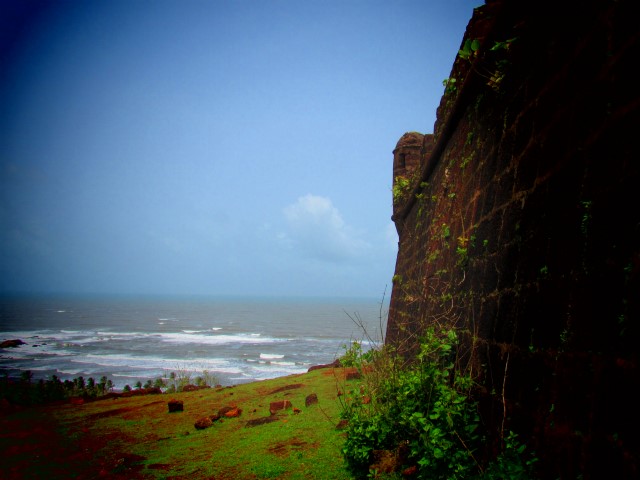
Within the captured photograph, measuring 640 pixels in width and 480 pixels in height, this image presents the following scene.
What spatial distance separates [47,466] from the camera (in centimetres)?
552

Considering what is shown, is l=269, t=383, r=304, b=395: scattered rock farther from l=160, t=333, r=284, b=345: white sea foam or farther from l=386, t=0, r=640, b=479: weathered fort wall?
l=160, t=333, r=284, b=345: white sea foam

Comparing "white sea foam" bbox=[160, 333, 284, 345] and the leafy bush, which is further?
"white sea foam" bbox=[160, 333, 284, 345]

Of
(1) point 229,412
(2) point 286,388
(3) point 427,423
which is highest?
(3) point 427,423

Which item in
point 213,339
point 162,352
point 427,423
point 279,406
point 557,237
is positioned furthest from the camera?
point 213,339

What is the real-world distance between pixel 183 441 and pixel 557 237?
20.9 ft

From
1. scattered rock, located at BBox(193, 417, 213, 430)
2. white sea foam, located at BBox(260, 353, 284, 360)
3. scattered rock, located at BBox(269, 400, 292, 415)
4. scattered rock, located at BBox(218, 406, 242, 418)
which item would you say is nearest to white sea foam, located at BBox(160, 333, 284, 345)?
white sea foam, located at BBox(260, 353, 284, 360)

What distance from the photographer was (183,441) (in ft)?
20.0

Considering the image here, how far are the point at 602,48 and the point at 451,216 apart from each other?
110 inches

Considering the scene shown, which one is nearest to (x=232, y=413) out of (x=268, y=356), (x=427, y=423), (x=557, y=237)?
(x=427, y=423)

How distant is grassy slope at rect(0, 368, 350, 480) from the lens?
14.4 feet

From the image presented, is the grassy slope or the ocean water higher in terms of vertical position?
the grassy slope

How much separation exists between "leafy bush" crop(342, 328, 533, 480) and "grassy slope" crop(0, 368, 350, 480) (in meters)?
0.54

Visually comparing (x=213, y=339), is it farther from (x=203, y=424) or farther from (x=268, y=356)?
(x=203, y=424)

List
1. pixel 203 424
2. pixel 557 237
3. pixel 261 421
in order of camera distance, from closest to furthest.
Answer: pixel 557 237
pixel 261 421
pixel 203 424
